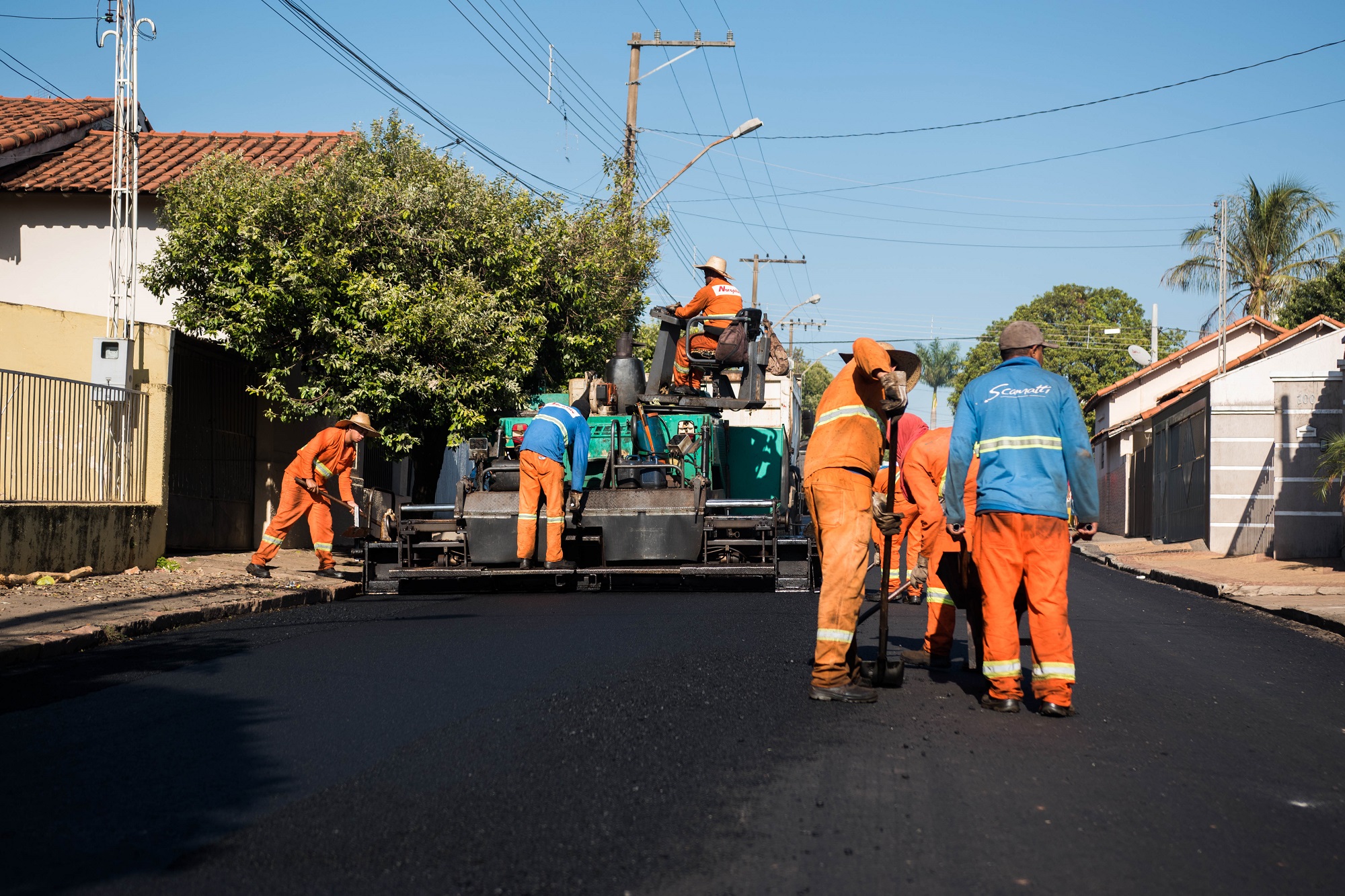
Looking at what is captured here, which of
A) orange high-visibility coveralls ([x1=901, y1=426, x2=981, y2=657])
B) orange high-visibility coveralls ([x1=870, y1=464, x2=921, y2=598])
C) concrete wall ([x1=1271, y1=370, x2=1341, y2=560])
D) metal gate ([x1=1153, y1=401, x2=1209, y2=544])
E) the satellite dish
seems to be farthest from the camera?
the satellite dish

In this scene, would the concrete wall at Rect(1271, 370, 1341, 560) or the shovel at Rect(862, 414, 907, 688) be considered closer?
the shovel at Rect(862, 414, 907, 688)

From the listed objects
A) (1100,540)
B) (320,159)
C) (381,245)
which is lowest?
(1100,540)

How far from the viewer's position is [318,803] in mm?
4078

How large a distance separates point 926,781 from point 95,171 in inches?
775

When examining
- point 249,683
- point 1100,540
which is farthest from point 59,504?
point 1100,540

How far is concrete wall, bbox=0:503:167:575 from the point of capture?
10992 mm

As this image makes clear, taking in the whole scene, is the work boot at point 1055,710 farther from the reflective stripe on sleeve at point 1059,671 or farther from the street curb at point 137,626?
the street curb at point 137,626

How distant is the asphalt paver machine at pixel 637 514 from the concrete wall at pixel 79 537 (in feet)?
8.09

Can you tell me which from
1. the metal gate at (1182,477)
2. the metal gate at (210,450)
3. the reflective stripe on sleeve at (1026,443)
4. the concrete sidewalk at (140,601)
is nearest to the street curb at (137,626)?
the concrete sidewalk at (140,601)

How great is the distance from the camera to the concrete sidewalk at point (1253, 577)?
11734 mm

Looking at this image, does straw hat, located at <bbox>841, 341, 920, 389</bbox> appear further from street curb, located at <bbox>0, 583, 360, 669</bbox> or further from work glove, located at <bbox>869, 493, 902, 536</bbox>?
street curb, located at <bbox>0, 583, 360, 669</bbox>

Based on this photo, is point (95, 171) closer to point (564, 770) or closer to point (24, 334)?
point (24, 334)

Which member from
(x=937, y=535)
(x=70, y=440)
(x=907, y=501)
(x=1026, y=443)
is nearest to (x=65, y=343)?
(x=70, y=440)

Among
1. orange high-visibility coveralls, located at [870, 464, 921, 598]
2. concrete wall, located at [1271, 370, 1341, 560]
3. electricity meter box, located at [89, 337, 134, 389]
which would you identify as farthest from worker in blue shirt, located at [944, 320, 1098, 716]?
Answer: concrete wall, located at [1271, 370, 1341, 560]
